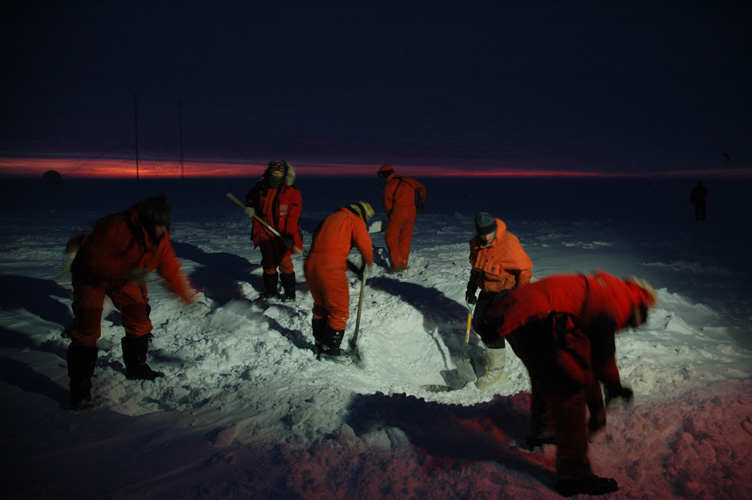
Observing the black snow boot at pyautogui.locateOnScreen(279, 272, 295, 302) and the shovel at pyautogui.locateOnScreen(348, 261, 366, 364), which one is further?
the black snow boot at pyautogui.locateOnScreen(279, 272, 295, 302)

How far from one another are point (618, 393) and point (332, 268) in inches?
102

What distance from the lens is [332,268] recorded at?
4.26m

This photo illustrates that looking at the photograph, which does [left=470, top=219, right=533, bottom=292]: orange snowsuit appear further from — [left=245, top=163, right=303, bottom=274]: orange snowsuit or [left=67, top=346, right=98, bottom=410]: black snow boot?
[left=67, top=346, right=98, bottom=410]: black snow boot

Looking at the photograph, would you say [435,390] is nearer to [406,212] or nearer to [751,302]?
[406,212]

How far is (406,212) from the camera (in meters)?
7.64

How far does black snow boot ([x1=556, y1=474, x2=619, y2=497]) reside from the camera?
2.44 m

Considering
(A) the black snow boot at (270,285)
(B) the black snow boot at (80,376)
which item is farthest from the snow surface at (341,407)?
(A) the black snow boot at (270,285)

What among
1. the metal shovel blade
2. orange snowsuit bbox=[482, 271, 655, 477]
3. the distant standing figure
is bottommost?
the metal shovel blade

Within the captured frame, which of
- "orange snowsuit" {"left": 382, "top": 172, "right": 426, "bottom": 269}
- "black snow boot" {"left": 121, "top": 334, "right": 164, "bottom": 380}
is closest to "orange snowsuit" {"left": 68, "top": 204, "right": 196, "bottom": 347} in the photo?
"black snow boot" {"left": 121, "top": 334, "right": 164, "bottom": 380}

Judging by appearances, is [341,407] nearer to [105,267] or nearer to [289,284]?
[105,267]

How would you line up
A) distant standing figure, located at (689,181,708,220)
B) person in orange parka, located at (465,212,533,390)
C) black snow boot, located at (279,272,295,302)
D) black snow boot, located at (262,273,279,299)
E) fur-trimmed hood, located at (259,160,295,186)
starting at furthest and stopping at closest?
distant standing figure, located at (689,181,708,220) < black snow boot, located at (262,273,279,299) < black snow boot, located at (279,272,295,302) < fur-trimmed hood, located at (259,160,295,186) < person in orange parka, located at (465,212,533,390)

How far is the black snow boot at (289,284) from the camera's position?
19.4 feet

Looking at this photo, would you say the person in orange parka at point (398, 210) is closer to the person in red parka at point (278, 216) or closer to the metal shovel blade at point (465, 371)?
the person in red parka at point (278, 216)

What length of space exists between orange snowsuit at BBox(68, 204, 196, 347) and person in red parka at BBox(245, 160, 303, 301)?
225cm
